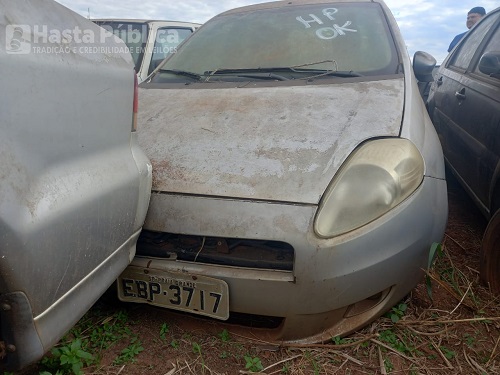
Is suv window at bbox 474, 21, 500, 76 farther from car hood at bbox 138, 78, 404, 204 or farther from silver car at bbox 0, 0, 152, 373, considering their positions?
silver car at bbox 0, 0, 152, 373

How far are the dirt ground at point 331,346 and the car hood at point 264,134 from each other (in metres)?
0.60

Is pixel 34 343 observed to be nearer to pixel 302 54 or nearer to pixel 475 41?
pixel 302 54

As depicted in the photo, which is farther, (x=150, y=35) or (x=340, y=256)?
(x=150, y=35)

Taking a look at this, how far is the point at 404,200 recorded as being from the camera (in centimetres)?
171

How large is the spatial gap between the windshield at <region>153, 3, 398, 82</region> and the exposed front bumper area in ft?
3.44

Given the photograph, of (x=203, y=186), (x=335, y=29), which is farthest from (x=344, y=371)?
(x=335, y=29)

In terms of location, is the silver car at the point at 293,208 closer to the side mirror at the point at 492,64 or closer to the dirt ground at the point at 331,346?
the dirt ground at the point at 331,346

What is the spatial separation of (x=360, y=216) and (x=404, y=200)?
20cm

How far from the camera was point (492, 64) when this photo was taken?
2.67m

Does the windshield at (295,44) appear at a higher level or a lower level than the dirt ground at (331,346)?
higher

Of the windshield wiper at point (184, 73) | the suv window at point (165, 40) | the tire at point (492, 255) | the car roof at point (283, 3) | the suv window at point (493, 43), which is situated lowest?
the suv window at point (165, 40)

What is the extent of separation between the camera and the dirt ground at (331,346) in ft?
5.52

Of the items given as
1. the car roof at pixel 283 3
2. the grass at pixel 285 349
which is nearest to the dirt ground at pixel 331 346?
the grass at pixel 285 349

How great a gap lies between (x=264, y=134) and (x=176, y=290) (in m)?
0.76
